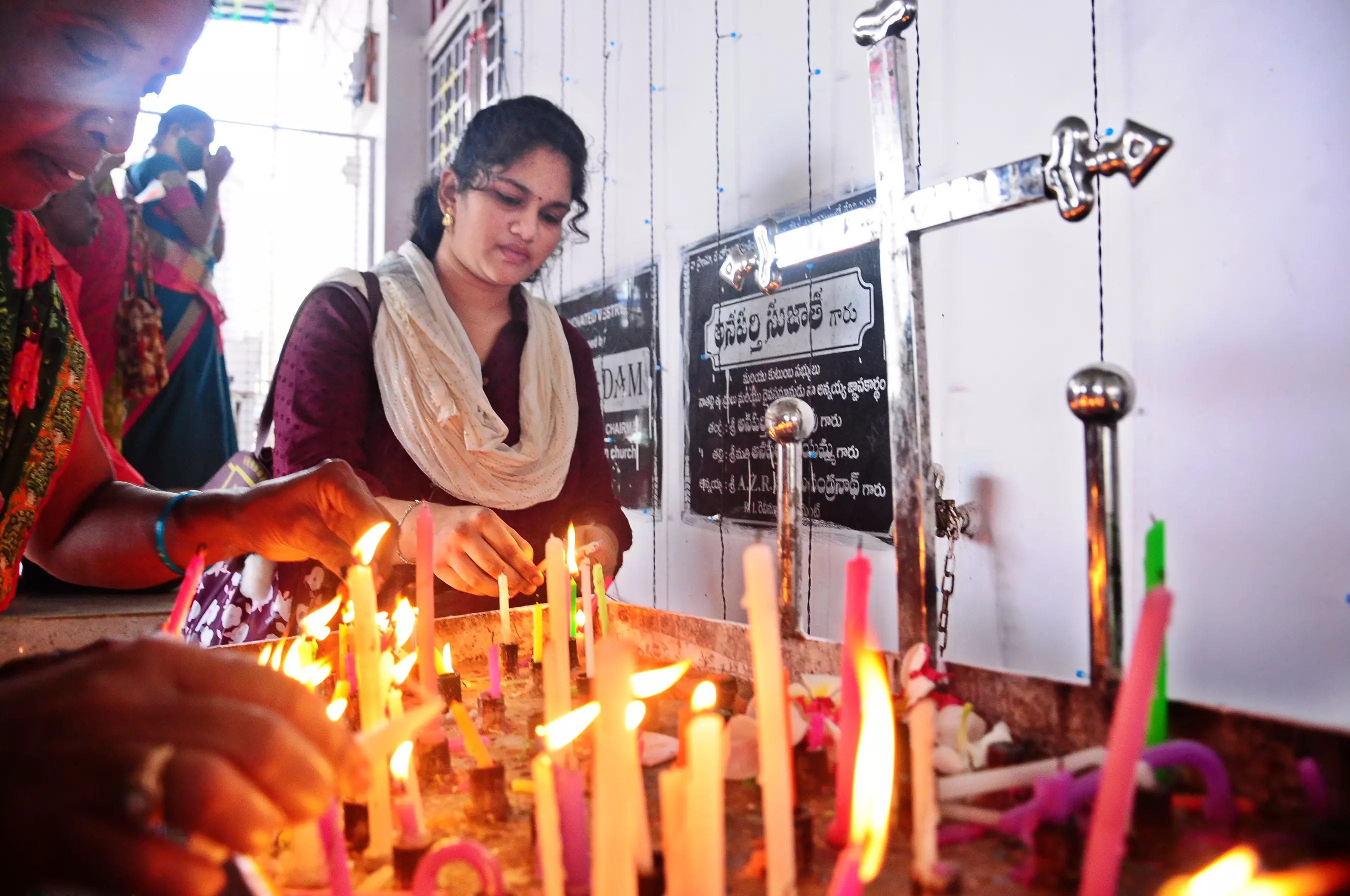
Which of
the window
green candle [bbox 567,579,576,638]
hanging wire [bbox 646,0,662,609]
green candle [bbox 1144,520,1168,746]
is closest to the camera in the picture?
green candle [bbox 1144,520,1168,746]

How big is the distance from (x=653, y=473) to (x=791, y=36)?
0.97m

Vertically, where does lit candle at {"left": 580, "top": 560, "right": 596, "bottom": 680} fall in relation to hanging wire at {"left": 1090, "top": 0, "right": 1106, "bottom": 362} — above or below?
below

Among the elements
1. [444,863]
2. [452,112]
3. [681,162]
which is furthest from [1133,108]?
[452,112]

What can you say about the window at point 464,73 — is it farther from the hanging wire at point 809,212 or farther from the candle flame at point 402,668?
the candle flame at point 402,668

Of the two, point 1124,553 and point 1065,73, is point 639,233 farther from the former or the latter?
point 1124,553

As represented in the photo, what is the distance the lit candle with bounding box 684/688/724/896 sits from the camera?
0.32 metres

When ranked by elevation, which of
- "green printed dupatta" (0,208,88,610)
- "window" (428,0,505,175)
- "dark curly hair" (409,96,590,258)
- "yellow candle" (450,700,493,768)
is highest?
"window" (428,0,505,175)

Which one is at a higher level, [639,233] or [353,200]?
[353,200]

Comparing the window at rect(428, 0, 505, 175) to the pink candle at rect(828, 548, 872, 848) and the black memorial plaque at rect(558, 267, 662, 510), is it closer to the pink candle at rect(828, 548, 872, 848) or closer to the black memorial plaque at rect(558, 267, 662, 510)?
the black memorial plaque at rect(558, 267, 662, 510)

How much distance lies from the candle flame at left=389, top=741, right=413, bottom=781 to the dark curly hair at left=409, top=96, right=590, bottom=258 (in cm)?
129

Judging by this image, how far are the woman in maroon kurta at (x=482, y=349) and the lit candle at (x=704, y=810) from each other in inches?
38.7

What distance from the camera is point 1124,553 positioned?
1.03 meters

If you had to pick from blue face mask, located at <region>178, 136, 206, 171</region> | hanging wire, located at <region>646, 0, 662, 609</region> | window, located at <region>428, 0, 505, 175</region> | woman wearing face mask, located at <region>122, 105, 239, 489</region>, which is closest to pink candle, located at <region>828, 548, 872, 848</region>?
hanging wire, located at <region>646, 0, 662, 609</region>

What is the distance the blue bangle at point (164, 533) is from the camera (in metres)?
1.01
